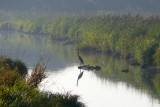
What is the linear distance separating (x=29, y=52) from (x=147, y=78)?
38.3 metres

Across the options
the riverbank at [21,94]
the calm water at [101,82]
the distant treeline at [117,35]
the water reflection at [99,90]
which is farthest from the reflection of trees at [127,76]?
the riverbank at [21,94]

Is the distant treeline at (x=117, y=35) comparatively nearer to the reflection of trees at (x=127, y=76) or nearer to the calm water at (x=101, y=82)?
the reflection of trees at (x=127, y=76)

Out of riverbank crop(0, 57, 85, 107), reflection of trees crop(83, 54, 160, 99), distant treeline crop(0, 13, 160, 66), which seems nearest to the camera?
riverbank crop(0, 57, 85, 107)

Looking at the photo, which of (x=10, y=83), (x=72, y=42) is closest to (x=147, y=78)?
(x=10, y=83)

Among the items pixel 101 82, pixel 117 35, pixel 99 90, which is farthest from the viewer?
pixel 117 35

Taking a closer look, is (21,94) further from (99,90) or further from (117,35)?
(117,35)

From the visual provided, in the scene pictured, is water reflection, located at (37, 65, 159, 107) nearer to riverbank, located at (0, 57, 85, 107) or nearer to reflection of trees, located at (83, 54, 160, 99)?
reflection of trees, located at (83, 54, 160, 99)

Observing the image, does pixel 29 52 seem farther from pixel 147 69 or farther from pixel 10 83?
pixel 10 83

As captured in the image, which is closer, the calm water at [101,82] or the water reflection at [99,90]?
the water reflection at [99,90]

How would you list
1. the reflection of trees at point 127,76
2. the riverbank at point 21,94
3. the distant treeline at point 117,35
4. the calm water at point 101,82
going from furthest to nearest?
1. the distant treeline at point 117,35
2. the reflection of trees at point 127,76
3. the calm water at point 101,82
4. the riverbank at point 21,94

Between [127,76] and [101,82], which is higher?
[127,76]

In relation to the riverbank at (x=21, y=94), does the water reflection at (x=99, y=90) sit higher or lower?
lower

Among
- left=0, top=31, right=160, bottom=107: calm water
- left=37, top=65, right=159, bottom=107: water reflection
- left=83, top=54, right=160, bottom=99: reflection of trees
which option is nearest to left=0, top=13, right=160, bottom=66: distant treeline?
left=83, top=54, right=160, bottom=99: reflection of trees

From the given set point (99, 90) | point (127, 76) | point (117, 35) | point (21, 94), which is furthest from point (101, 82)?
point (21, 94)
